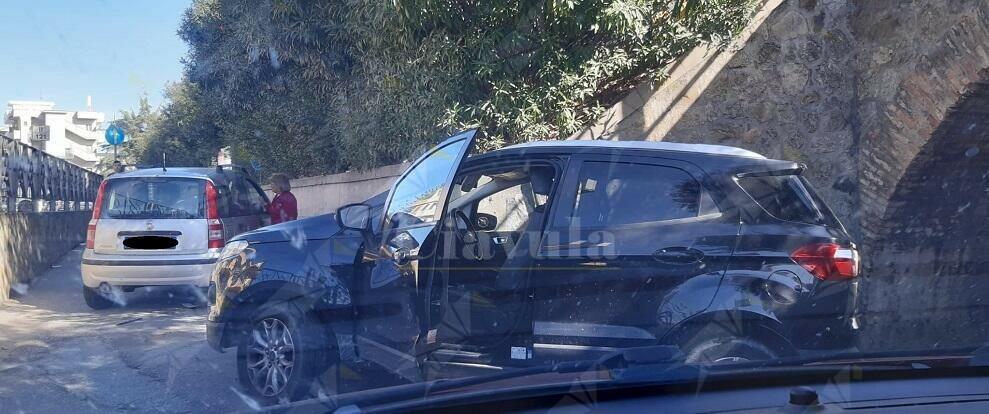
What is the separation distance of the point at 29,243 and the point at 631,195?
1119 cm

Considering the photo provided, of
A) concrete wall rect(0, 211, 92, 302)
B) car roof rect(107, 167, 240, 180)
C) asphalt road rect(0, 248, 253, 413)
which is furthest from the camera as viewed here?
concrete wall rect(0, 211, 92, 302)

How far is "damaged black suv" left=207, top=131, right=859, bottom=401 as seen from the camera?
4406 mm

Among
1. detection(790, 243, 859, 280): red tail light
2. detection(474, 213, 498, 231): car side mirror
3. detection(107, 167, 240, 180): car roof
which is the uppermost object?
detection(107, 167, 240, 180): car roof

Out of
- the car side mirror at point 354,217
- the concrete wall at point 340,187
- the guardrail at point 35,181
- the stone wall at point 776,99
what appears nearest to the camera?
the car side mirror at point 354,217

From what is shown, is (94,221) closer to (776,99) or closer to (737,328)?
(776,99)

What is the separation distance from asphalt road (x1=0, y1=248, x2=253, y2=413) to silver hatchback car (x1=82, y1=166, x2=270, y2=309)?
0.44 m

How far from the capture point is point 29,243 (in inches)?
506

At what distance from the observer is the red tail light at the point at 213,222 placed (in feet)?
32.0

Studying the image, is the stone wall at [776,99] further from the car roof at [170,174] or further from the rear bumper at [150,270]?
the rear bumper at [150,270]

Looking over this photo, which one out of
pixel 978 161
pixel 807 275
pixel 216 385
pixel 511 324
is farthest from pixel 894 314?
pixel 216 385

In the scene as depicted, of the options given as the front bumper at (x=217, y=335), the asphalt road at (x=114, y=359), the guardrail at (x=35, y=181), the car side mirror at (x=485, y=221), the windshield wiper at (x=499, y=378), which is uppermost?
the guardrail at (x=35, y=181)

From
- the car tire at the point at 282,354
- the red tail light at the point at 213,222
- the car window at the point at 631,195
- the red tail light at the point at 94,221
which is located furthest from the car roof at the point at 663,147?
the red tail light at the point at 94,221

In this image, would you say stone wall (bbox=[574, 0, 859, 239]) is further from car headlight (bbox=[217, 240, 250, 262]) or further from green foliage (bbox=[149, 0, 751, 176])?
car headlight (bbox=[217, 240, 250, 262])

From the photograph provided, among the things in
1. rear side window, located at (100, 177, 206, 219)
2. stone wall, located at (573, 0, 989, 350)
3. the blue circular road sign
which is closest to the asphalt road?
rear side window, located at (100, 177, 206, 219)
